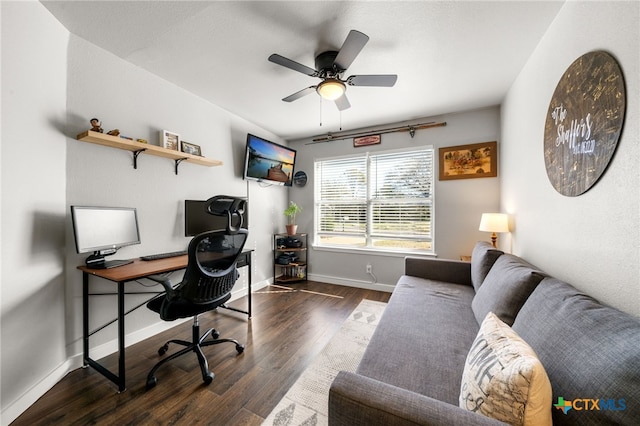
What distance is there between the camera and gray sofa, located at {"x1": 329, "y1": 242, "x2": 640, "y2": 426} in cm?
62

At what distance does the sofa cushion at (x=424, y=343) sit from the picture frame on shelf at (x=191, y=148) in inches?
98.9

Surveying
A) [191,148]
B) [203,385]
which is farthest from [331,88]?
[203,385]

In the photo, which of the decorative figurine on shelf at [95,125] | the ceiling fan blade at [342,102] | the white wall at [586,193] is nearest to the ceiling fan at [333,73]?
the ceiling fan blade at [342,102]

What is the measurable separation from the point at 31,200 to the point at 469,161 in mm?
4143

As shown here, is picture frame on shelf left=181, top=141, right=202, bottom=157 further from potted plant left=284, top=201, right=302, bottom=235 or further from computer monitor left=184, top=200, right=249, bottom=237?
potted plant left=284, top=201, right=302, bottom=235

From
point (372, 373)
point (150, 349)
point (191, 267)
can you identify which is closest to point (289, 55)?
point (191, 267)

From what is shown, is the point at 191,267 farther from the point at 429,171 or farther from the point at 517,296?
the point at 429,171

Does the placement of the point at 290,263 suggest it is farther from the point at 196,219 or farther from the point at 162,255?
the point at 162,255

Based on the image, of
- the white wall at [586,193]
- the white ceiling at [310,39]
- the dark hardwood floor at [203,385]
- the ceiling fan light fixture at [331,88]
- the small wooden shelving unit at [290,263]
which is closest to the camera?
the white wall at [586,193]

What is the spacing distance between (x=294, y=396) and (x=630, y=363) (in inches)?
60.3

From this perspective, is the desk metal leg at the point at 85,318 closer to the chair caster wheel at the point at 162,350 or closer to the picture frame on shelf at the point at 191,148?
the chair caster wheel at the point at 162,350

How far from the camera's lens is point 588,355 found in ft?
2.29

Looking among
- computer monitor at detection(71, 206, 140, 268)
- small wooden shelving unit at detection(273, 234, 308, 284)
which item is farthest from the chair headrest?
small wooden shelving unit at detection(273, 234, 308, 284)

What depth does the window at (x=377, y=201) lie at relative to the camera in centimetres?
335
